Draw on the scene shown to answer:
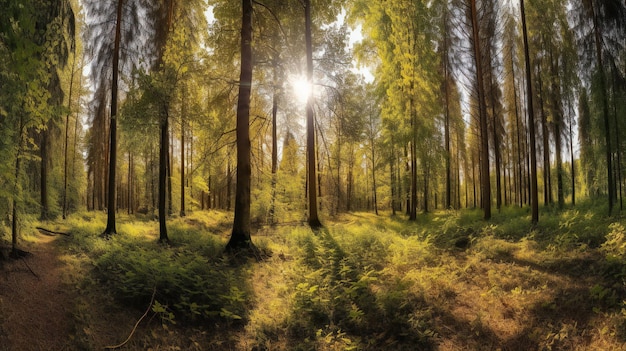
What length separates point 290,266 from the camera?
284 inches

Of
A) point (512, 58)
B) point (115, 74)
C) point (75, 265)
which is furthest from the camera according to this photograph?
point (512, 58)

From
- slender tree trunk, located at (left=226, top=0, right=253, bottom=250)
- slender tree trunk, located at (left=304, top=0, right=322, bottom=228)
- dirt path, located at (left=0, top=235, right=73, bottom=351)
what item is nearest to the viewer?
dirt path, located at (left=0, top=235, right=73, bottom=351)

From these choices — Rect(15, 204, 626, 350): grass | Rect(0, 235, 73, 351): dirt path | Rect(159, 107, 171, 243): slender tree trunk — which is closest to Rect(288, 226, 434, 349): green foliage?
Rect(15, 204, 626, 350): grass

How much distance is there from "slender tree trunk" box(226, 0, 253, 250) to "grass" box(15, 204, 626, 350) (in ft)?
2.88

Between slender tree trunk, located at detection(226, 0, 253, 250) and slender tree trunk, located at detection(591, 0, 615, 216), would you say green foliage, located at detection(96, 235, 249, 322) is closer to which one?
slender tree trunk, located at detection(226, 0, 253, 250)

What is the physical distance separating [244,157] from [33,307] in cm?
516

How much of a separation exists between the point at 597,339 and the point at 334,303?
3336 mm

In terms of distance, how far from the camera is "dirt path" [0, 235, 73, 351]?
12.0 ft

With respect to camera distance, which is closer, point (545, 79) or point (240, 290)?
point (240, 290)

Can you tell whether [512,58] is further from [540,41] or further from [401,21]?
[401,21]

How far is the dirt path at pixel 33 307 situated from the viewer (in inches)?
144

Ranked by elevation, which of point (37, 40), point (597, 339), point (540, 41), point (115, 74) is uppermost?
point (540, 41)

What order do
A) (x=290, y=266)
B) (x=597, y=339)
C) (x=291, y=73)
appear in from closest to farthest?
(x=597, y=339) → (x=290, y=266) → (x=291, y=73)

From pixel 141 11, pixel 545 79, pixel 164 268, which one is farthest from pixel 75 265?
pixel 545 79
